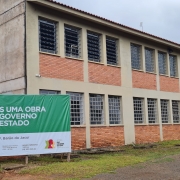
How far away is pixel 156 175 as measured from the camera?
955 centimetres

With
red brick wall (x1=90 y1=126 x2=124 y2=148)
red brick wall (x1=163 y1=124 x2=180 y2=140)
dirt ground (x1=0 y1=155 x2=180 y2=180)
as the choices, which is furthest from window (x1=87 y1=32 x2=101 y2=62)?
dirt ground (x1=0 y1=155 x2=180 y2=180)

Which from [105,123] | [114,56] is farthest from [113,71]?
[105,123]

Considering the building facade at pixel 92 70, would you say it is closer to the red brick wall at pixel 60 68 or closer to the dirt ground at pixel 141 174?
the red brick wall at pixel 60 68

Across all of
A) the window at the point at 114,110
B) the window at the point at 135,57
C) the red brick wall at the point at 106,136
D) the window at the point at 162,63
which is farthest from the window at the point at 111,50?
the window at the point at 162,63

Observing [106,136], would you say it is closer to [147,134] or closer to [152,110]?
[147,134]

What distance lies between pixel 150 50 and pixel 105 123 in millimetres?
7002

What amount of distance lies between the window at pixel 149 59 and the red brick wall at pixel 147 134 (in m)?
3.82

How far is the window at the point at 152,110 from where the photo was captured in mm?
21291

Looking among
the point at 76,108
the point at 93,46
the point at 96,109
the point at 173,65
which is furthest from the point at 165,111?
the point at 76,108

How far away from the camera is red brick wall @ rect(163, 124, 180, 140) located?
72.4ft

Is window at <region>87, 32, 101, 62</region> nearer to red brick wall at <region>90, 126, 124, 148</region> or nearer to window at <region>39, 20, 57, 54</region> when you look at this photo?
window at <region>39, 20, 57, 54</region>

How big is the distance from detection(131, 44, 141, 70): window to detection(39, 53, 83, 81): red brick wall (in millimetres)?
4865

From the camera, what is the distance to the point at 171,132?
2267 centimetres

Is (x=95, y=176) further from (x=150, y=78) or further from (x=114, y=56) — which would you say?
(x=150, y=78)
